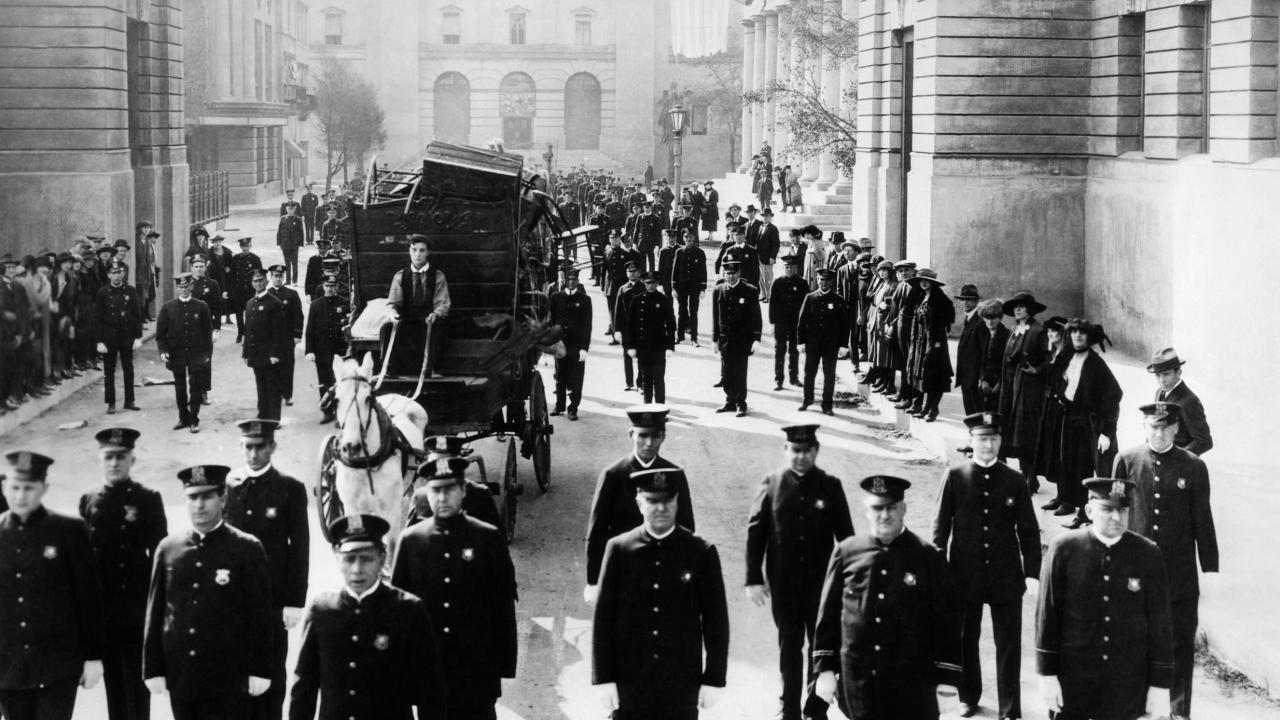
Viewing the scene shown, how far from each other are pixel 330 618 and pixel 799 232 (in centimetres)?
1919

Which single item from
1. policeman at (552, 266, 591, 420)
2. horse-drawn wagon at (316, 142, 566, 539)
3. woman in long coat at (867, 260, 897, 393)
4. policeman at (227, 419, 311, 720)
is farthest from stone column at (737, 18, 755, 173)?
policeman at (227, 419, 311, 720)

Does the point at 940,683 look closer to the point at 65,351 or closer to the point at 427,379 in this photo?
the point at 427,379

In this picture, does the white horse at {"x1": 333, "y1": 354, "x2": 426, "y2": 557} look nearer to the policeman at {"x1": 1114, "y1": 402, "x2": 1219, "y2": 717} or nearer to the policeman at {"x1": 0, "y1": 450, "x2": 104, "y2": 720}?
the policeman at {"x1": 0, "y1": 450, "x2": 104, "y2": 720}

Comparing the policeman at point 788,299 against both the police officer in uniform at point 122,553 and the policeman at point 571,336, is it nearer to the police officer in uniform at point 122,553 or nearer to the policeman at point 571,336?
the policeman at point 571,336

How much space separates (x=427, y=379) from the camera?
12523 mm

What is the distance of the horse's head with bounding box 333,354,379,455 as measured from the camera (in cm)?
1041

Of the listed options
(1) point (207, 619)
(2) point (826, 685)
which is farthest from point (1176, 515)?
(1) point (207, 619)

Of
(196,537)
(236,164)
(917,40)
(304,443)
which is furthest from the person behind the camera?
(236,164)

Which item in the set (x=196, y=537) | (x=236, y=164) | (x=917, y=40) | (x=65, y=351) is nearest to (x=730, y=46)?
(x=236, y=164)

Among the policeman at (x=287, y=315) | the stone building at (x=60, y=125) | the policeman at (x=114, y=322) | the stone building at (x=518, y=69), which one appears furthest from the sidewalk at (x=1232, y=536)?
the stone building at (x=518, y=69)

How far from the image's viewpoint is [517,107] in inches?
3494

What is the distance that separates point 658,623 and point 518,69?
84666 mm

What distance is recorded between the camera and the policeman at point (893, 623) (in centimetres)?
728

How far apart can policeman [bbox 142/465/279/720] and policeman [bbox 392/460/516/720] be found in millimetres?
793
